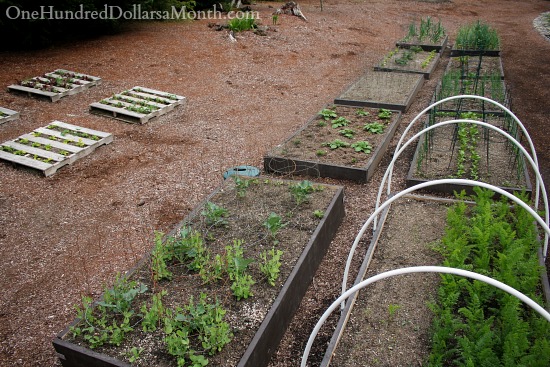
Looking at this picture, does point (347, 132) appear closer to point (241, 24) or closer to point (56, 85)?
point (56, 85)

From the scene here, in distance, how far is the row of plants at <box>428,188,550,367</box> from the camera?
2.50 m

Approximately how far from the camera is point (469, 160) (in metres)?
5.17

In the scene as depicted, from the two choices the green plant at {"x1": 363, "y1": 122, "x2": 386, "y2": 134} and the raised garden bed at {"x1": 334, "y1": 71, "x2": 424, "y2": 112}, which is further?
the raised garden bed at {"x1": 334, "y1": 71, "x2": 424, "y2": 112}

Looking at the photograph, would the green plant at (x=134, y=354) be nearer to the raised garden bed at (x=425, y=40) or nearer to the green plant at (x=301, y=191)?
the green plant at (x=301, y=191)

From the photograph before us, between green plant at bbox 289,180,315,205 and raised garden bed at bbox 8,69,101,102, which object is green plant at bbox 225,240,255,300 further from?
raised garden bed at bbox 8,69,101,102

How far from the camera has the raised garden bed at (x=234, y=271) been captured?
2752 mm

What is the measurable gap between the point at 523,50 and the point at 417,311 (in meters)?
9.19

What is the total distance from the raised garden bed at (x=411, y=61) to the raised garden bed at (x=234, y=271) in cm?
491

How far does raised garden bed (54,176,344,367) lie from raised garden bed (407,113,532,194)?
1.20m

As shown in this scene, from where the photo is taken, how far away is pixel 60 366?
118 inches

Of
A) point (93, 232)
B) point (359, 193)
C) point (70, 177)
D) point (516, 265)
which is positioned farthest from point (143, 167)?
point (516, 265)

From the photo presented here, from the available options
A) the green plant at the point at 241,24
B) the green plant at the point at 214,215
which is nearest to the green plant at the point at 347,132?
the green plant at the point at 214,215

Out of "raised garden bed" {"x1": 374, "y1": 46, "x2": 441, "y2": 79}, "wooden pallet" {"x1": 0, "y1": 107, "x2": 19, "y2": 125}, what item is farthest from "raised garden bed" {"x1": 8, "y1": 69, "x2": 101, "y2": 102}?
"raised garden bed" {"x1": 374, "y1": 46, "x2": 441, "y2": 79}

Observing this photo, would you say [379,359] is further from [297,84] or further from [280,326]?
[297,84]
